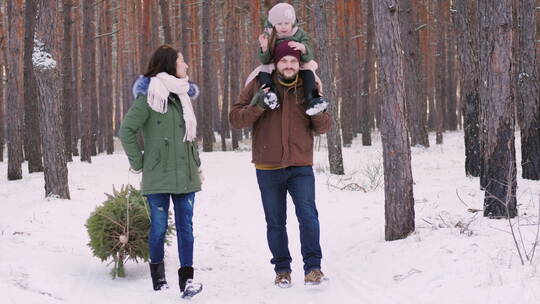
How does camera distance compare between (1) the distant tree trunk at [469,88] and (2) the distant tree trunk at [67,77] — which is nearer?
(1) the distant tree trunk at [469,88]

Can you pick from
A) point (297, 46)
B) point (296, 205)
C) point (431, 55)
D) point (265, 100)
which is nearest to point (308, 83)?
point (297, 46)

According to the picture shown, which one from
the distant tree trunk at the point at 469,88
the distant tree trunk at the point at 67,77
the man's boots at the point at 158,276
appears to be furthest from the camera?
the distant tree trunk at the point at 67,77

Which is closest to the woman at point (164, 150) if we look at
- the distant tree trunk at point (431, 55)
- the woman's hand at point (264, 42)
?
the woman's hand at point (264, 42)

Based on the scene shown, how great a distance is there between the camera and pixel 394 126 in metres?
5.30

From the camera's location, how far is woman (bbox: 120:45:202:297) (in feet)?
13.7

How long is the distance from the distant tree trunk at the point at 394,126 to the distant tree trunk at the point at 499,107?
95 centimetres

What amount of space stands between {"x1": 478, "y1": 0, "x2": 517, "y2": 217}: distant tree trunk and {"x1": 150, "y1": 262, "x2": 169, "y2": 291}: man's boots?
11.3ft

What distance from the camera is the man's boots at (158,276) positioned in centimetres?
439

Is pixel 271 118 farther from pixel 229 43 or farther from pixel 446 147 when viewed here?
pixel 229 43

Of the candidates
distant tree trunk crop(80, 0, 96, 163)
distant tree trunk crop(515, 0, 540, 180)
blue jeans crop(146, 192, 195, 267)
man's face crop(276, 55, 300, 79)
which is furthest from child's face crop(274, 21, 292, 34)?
distant tree trunk crop(80, 0, 96, 163)

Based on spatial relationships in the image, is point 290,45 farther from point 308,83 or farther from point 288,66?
point 308,83

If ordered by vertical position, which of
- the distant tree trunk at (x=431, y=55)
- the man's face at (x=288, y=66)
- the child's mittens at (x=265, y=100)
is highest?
the distant tree trunk at (x=431, y=55)

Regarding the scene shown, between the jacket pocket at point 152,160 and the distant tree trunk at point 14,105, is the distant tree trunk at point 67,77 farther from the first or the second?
the jacket pocket at point 152,160

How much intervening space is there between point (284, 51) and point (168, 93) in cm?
101
